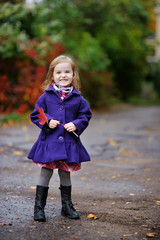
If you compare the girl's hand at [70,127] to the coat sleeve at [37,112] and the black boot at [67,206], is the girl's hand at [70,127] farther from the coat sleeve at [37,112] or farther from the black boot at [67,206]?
the black boot at [67,206]

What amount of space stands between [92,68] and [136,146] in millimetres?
9223

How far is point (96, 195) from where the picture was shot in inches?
184

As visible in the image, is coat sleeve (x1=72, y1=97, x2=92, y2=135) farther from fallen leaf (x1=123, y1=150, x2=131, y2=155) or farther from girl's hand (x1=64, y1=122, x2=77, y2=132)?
fallen leaf (x1=123, y1=150, x2=131, y2=155)

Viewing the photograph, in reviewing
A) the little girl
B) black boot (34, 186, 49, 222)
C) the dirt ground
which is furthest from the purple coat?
the dirt ground

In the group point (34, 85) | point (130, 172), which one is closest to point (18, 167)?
point (130, 172)

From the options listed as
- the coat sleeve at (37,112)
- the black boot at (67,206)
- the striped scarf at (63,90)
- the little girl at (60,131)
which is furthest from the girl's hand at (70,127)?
the black boot at (67,206)

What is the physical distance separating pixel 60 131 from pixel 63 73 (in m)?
0.56

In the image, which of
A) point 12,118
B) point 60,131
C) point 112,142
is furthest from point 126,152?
point 12,118

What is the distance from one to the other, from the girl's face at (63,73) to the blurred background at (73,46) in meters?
8.38

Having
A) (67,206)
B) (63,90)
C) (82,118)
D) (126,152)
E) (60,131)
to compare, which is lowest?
(126,152)

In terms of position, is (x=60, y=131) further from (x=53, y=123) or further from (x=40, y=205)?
(x=40, y=205)

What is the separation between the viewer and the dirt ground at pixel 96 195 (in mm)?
3311

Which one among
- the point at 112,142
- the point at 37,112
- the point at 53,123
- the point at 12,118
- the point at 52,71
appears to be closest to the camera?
the point at 53,123

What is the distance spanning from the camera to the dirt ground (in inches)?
130
